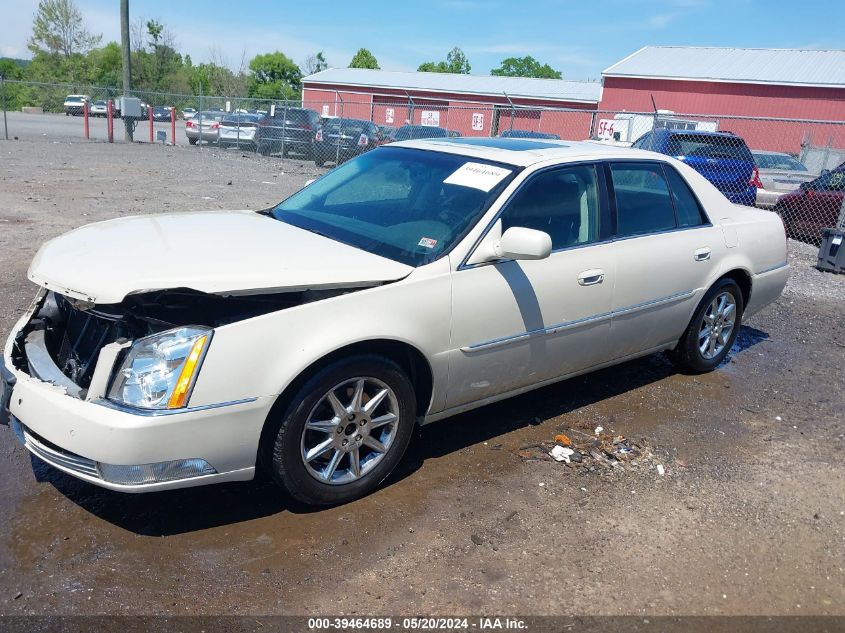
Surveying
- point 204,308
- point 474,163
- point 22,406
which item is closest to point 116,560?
point 22,406

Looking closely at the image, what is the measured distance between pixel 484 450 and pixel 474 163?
167 centimetres

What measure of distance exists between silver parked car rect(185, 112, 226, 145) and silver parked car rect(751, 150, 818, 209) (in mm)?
17596

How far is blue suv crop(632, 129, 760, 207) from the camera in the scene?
12.4 meters

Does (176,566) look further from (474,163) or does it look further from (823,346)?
(823,346)

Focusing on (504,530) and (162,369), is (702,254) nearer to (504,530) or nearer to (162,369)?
(504,530)

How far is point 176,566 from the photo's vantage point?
294 cm

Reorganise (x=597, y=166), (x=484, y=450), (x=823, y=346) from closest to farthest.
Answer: (x=484, y=450) < (x=597, y=166) < (x=823, y=346)

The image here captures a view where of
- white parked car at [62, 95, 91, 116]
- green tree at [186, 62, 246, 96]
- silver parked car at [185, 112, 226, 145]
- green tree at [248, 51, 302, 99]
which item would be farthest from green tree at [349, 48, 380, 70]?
silver parked car at [185, 112, 226, 145]

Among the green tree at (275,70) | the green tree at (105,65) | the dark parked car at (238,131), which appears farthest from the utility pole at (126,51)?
the green tree at (275,70)

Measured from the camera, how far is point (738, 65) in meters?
34.0

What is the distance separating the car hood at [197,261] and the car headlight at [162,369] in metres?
0.20

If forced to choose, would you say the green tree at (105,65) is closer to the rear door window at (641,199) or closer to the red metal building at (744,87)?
the red metal building at (744,87)

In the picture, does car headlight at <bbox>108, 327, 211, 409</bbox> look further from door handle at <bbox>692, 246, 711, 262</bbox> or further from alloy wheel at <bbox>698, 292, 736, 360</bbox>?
alloy wheel at <bbox>698, 292, 736, 360</bbox>

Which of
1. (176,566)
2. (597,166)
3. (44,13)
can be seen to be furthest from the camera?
(44,13)
